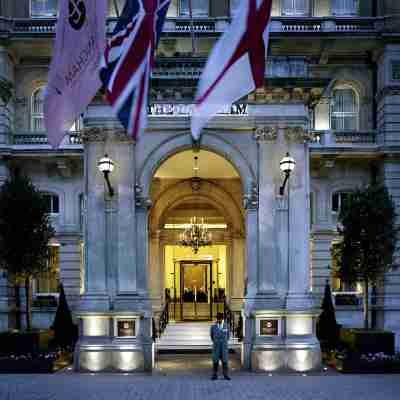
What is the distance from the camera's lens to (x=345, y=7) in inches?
1309

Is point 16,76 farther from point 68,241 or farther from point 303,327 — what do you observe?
point 303,327

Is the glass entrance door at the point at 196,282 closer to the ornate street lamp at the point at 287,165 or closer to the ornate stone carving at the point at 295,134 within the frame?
the ornate stone carving at the point at 295,134

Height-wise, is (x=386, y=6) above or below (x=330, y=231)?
above

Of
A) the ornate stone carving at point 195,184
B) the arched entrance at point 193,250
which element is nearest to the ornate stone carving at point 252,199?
the arched entrance at point 193,250

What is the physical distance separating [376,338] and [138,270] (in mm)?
8212

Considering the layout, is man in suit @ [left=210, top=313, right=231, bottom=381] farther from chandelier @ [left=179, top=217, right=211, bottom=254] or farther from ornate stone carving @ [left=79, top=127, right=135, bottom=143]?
chandelier @ [left=179, top=217, right=211, bottom=254]

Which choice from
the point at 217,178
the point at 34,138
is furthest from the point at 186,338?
the point at 34,138

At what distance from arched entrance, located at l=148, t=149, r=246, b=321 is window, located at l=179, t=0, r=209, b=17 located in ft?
26.2

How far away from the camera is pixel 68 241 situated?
32.8 m

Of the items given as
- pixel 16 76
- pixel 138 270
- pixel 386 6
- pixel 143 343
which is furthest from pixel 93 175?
pixel 386 6

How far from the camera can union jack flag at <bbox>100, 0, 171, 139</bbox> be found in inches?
521

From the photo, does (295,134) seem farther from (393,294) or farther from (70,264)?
(70,264)

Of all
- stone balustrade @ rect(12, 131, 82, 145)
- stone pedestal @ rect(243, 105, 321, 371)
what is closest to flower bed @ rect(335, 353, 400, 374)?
stone pedestal @ rect(243, 105, 321, 371)

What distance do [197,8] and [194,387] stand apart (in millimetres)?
20567
